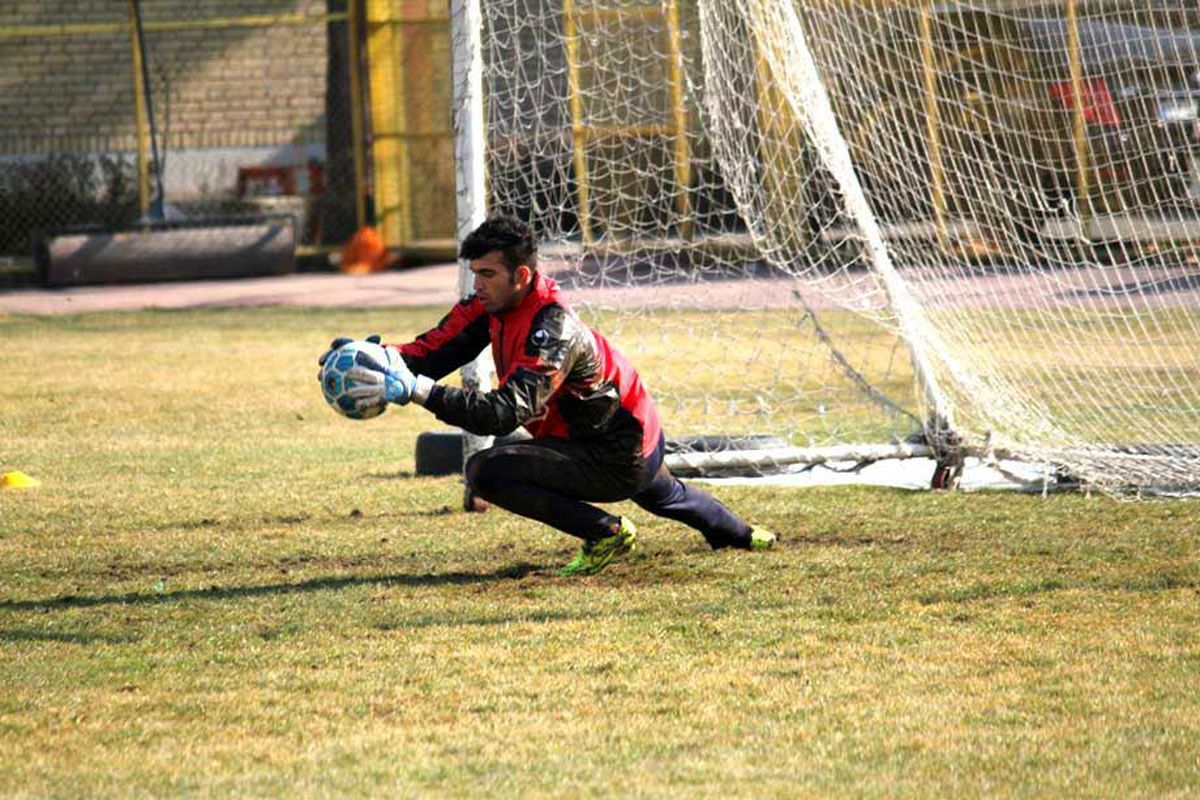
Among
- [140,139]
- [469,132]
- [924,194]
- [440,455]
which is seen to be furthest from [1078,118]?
[140,139]

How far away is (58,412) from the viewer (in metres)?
11.2

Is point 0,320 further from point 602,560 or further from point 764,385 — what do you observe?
point 602,560

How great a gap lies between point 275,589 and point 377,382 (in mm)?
1109

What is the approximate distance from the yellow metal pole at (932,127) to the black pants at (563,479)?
3724mm

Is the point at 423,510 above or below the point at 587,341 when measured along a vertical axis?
below

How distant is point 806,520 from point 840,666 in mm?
2419

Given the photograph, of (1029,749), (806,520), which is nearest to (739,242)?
(806,520)

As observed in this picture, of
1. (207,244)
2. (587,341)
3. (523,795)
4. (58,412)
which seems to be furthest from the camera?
(207,244)

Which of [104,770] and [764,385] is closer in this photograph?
[104,770]

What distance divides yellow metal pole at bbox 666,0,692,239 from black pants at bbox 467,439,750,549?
413 cm

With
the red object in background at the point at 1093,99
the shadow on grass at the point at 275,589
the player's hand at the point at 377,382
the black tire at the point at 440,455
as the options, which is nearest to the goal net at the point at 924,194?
the red object in background at the point at 1093,99

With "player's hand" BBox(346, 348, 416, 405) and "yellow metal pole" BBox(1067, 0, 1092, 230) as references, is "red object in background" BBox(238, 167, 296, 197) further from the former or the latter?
"player's hand" BBox(346, 348, 416, 405)

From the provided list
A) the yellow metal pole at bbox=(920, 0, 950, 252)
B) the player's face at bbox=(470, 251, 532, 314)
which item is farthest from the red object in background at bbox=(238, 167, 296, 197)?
the player's face at bbox=(470, 251, 532, 314)

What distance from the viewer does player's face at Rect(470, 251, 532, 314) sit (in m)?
6.00
